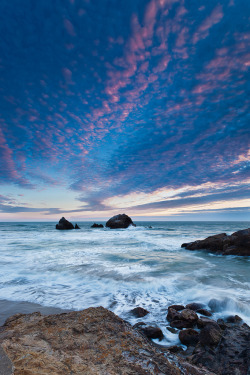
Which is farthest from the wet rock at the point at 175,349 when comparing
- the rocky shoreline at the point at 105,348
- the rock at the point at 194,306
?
the rock at the point at 194,306

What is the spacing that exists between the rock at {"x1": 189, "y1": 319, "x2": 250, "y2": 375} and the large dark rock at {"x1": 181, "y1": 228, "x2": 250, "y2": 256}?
10.6m

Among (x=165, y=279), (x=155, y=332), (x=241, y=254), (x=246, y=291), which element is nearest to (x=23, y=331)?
(x=155, y=332)

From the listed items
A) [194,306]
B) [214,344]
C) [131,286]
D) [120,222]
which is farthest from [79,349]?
[120,222]

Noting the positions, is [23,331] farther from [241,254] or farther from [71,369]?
[241,254]

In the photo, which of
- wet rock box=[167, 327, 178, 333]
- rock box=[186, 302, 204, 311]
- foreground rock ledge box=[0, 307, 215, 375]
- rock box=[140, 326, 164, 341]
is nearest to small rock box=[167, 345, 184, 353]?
rock box=[140, 326, 164, 341]

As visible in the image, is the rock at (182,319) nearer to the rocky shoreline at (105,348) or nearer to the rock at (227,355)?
the rocky shoreline at (105,348)

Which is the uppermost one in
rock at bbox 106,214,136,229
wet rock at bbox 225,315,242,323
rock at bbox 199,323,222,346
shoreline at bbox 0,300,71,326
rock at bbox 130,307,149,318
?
rock at bbox 106,214,136,229

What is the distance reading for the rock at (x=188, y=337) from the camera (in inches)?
133

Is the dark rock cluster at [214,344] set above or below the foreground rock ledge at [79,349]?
below

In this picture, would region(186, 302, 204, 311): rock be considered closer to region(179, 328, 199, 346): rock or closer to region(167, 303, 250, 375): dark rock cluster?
region(167, 303, 250, 375): dark rock cluster

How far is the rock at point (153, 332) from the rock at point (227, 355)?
28.2 inches

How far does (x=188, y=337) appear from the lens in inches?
135

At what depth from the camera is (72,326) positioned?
2.64 meters

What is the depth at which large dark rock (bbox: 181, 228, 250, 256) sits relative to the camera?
12383 millimetres
